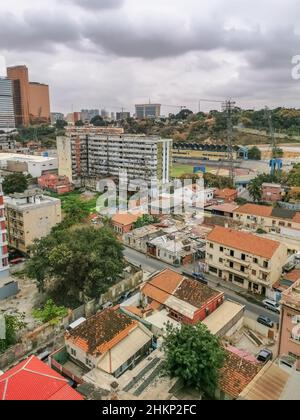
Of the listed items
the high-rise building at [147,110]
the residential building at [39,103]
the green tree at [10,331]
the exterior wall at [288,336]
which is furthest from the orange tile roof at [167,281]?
the high-rise building at [147,110]

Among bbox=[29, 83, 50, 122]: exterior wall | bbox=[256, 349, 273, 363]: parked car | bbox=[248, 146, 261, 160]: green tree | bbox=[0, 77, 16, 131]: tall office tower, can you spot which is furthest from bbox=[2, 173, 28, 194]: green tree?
bbox=[29, 83, 50, 122]: exterior wall

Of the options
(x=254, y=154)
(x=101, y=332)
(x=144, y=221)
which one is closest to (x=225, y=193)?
(x=144, y=221)

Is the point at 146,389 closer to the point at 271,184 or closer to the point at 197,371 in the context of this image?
the point at 197,371

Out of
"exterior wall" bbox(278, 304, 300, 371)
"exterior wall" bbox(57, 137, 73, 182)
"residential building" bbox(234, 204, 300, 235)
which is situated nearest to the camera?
"exterior wall" bbox(278, 304, 300, 371)

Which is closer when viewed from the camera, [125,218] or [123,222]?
[123,222]

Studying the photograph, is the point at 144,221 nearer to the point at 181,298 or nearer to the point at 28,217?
the point at 28,217

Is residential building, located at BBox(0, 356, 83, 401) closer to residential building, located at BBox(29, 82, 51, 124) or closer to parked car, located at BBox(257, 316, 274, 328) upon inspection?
parked car, located at BBox(257, 316, 274, 328)
